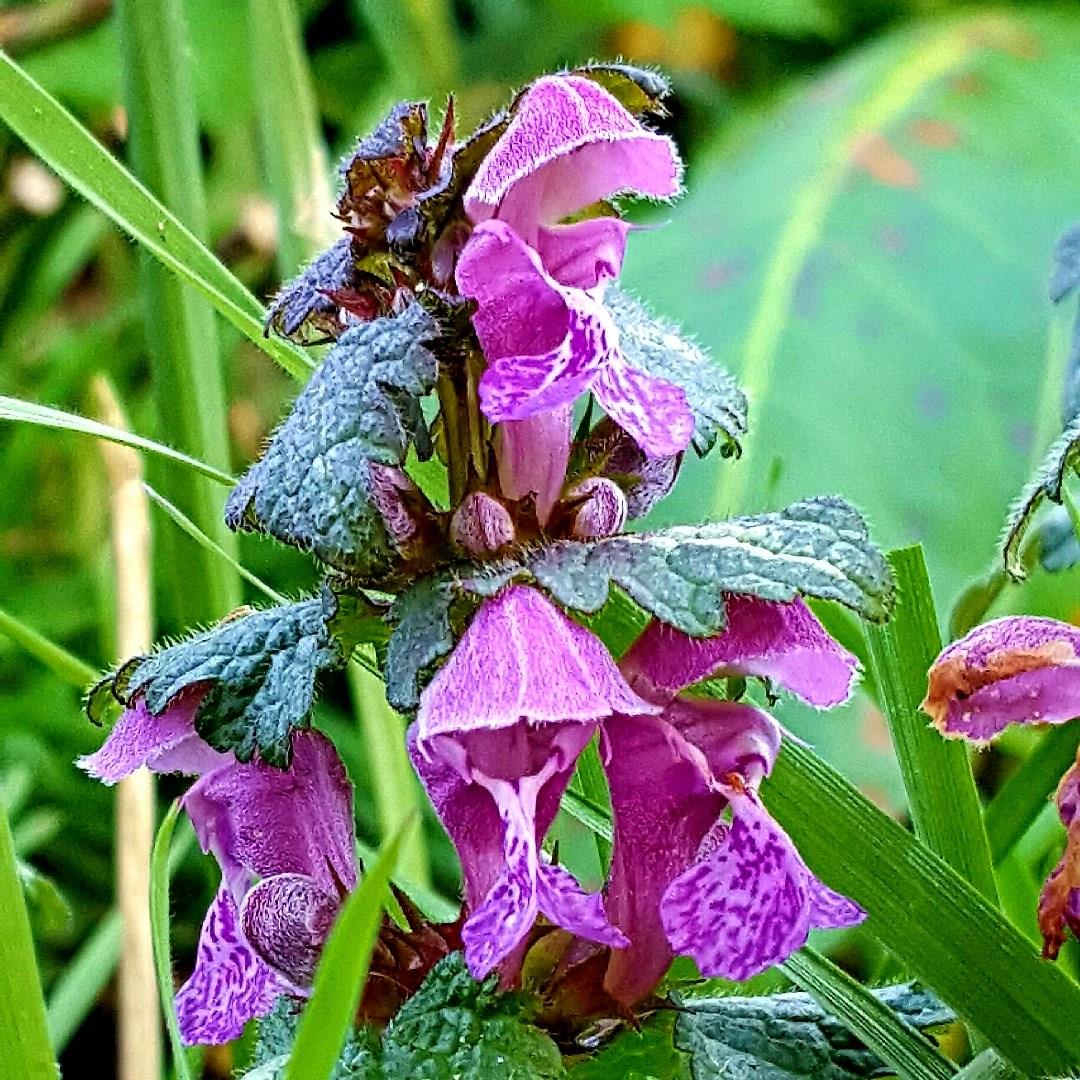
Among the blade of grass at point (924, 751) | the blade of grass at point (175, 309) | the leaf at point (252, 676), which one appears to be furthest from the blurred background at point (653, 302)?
the leaf at point (252, 676)

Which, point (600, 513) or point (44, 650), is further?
point (44, 650)

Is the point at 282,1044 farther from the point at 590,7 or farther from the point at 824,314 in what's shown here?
the point at 590,7

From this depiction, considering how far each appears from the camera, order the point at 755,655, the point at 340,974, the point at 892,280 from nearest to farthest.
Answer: the point at 340,974 → the point at 755,655 → the point at 892,280

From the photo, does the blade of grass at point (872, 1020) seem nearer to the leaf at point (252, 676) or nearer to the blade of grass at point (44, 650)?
the leaf at point (252, 676)

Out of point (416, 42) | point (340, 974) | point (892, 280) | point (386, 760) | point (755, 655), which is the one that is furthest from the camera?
point (416, 42)

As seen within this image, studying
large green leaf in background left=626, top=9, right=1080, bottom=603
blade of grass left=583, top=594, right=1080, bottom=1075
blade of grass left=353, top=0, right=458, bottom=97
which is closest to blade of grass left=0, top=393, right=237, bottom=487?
blade of grass left=583, top=594, right=1080, bottom=1075

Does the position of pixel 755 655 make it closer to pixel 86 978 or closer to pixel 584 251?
pixel 584 251

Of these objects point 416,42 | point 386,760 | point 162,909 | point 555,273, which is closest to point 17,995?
point 162,909
